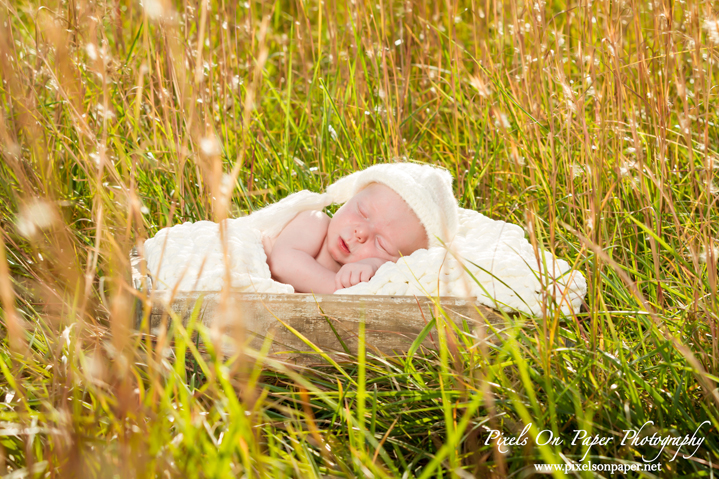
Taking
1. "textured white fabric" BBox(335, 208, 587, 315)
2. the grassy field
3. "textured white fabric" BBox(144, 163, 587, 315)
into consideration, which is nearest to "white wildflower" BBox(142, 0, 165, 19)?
the grassy field

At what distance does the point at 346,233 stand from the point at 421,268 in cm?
33

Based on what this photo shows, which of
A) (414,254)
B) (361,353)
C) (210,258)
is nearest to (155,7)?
(361,353)

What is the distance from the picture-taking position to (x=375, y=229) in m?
1.69

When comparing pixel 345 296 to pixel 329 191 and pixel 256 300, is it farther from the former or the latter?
pixel 329 191

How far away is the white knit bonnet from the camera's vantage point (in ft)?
5.50

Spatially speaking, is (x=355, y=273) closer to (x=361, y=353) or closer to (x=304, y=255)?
(x=304, y=255)

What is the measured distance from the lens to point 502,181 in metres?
2.08

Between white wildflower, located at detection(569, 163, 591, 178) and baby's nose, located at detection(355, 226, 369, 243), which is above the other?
white wildflower, located at detection(569, 163, 591, 178)

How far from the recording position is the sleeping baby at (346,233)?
1.61m

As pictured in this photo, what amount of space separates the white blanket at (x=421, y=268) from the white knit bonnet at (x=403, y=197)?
8cm

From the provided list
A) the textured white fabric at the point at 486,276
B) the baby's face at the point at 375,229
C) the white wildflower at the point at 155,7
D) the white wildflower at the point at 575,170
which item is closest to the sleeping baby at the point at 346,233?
the baby's face at the point at 375,229

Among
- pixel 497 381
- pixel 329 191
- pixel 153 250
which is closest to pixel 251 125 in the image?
pixel 329 191

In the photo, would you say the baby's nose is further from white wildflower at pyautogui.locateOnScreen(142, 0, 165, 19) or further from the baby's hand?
white wildflower at pyautogui.locateOnScreen(142, 0, 165, 19)

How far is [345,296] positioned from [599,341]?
20.7 inches
